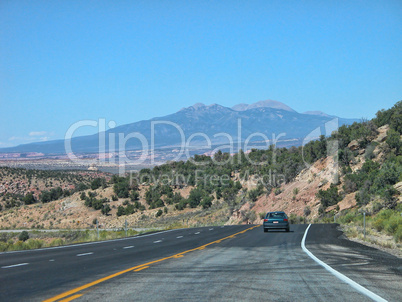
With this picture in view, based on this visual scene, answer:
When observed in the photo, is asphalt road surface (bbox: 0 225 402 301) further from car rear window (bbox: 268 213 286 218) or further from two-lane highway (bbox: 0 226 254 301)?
car rear window (bbox: 268 213 286 218)

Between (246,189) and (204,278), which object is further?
(246,189)

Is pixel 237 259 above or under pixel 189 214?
above

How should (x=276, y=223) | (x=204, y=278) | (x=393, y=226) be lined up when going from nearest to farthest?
1. (x=204, y=278)
2. (x=393, y=226)
3. (x=276, y=223)

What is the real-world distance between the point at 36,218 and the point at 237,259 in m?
74.6

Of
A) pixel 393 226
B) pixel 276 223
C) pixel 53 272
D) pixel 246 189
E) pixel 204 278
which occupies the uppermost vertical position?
pixel 204 278

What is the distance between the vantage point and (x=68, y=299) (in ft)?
26.8

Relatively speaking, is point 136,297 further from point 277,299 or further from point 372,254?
point 372,254

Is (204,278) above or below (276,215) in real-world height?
above

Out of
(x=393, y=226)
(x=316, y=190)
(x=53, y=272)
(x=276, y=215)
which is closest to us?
(x=53, y=272)

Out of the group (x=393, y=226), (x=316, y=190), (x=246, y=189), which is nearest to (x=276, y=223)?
(x=393, y=226)

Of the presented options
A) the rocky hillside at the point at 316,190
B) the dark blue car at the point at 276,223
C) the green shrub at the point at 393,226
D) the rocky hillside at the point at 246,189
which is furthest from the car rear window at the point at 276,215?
the rocky hillside at the point at 316,190

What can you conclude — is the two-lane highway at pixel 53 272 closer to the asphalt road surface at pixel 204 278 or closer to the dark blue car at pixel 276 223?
the asphalt road surface at pixel 204 278

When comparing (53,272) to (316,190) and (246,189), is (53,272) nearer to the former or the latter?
(316,190)

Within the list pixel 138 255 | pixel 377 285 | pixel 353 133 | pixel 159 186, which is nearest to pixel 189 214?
pixel 159 186
